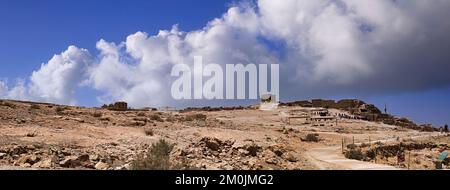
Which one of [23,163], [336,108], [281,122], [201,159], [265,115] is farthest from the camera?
[336,108]

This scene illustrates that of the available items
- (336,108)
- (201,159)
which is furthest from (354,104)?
(201,159)

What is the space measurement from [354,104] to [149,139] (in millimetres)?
61439

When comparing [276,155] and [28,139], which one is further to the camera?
[276,155]

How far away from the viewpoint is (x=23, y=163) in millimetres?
14828

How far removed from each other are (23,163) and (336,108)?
66.3 meters

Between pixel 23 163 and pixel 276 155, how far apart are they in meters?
10.5

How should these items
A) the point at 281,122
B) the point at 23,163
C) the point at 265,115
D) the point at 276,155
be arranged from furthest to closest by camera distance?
1. the point at 265,115
2. the point at 281,122
3. the point at 276,155
4. the point at 23,163
